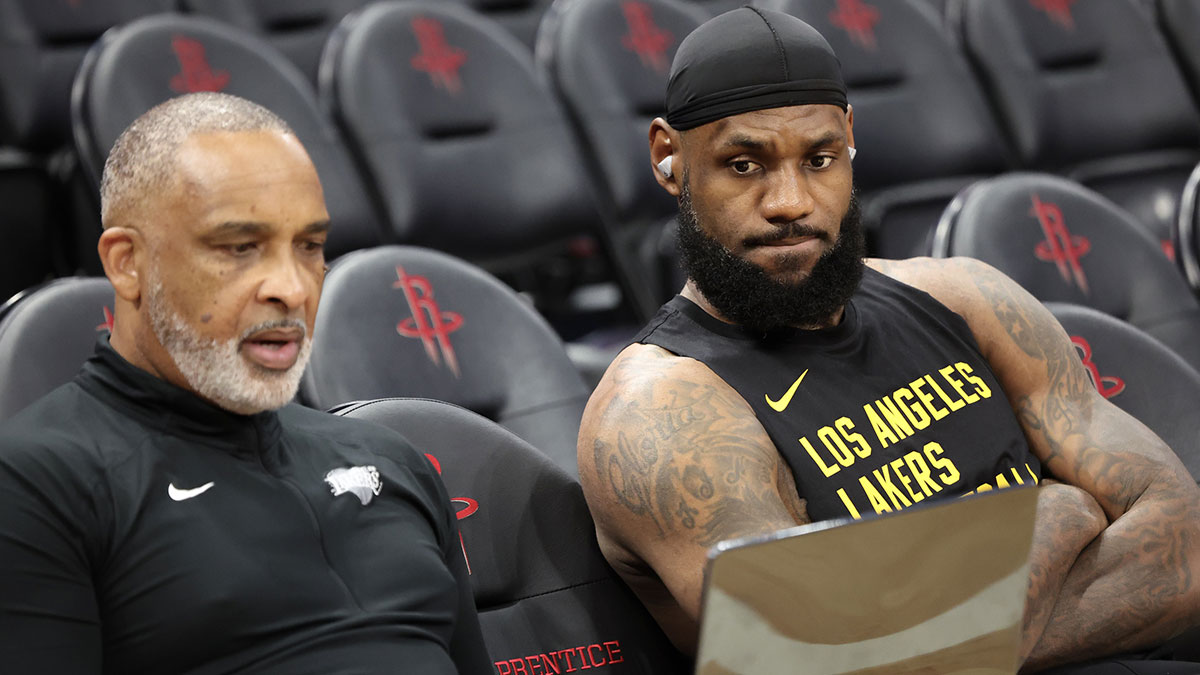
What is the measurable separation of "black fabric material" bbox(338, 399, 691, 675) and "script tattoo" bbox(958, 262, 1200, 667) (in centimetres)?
52

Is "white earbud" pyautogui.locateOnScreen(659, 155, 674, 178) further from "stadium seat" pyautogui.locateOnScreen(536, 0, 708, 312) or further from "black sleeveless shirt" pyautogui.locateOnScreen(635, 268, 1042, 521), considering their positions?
"stadium seat" pyautogui.locateOnScreen(536, 0, 708, 312)

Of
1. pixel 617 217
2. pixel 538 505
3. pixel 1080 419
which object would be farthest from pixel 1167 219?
pixel 538 505

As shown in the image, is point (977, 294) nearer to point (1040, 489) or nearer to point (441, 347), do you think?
point (1040, 489)

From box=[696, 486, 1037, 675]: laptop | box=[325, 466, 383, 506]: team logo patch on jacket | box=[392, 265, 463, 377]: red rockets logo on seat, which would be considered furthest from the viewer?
box=[392, 265, 463, 377]: red rockets logo on seat

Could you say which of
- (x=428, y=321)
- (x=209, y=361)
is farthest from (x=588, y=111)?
(x=209, y=361)

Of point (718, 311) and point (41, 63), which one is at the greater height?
point (41, 63)

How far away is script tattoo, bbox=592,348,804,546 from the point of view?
1.54 metres

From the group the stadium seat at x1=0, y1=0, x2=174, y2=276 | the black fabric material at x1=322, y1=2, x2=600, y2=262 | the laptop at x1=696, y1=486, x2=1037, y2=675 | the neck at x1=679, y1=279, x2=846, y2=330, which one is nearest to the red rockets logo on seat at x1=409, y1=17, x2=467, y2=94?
the black fabric material at x1=322, y1=2, x2=600, y2=262

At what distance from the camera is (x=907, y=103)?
3396mm

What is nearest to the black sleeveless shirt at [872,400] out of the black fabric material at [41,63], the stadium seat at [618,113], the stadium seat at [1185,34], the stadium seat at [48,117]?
the stadium seat at [618,113]

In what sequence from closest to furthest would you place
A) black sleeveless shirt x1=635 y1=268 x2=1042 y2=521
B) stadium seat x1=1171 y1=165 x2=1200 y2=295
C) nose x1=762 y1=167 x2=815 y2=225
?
black sleeveless shirt x1=635 y1=268 x2=1042 y2=521 → nose x1=762 y1=167 x2=815 y2=225 → stadium seat x1=1171 y1=165 x2=1200 y2=295

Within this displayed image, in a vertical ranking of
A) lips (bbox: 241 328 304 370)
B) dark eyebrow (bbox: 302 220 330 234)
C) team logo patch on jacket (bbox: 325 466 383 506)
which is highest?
dark eyebrow (bbox: 302 220 330 234)

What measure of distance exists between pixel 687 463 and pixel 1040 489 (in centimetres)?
40

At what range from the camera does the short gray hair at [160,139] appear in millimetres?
1252
